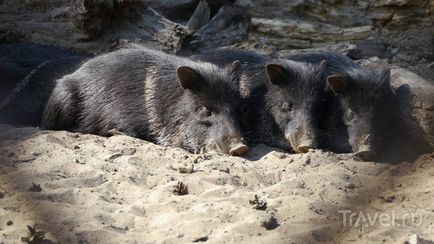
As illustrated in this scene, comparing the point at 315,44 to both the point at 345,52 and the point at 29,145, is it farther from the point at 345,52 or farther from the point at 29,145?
the point at 29,145

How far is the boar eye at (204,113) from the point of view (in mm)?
5445

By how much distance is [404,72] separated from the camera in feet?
18.3

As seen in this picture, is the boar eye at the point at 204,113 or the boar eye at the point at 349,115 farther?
the boar eye at the point at 204,113

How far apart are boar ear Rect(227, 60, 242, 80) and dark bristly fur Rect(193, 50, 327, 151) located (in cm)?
11

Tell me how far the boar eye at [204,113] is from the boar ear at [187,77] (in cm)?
20

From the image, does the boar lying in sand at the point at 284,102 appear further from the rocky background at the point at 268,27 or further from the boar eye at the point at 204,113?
the rocky background at the point at 268,27

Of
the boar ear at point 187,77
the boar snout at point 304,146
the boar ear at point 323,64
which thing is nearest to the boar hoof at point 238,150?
the boar snout at point 304,146

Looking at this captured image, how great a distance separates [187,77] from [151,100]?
0.42m

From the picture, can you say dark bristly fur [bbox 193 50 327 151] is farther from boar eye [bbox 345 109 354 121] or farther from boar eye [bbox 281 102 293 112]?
boar eye [bbox 345 109 354 121]

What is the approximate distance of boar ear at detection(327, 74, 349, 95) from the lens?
514 cm

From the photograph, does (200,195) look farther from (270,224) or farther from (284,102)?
(284,102)

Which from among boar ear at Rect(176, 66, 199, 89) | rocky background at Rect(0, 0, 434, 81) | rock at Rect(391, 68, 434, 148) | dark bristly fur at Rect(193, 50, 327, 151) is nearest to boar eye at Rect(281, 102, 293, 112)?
dark bristly fur at Rect(193, 50, 327, 151)

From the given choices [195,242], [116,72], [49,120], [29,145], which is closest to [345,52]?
[116,72]

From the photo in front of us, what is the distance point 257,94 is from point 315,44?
5.61 feet
